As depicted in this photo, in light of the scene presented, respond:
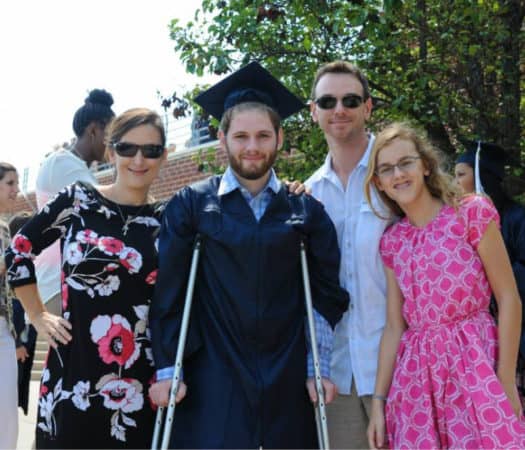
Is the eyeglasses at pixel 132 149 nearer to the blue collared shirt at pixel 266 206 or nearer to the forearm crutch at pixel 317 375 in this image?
the blue collared shirt at pixel 266 206

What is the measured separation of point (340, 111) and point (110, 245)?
4.95 feet

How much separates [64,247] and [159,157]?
686 mm

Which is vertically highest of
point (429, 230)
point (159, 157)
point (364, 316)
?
point (159, 157)

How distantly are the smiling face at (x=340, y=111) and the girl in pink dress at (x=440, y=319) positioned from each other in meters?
0.47

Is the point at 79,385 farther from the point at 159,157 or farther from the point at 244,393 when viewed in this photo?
the point at 159,157

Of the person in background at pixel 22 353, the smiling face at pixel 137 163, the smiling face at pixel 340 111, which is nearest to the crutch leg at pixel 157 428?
the smiling face at pixel 137 163

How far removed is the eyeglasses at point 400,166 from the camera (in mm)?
3672

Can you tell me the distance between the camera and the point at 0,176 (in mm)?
6109

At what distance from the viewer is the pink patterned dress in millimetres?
3301

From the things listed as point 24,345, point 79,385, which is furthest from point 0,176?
point 79,385

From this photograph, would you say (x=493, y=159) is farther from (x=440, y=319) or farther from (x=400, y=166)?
(x=440, y=319)

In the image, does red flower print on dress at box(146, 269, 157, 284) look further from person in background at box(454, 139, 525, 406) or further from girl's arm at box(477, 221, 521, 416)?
person in background at box(454, 139, 525, 406)

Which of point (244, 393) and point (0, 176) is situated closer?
point (244, 393)

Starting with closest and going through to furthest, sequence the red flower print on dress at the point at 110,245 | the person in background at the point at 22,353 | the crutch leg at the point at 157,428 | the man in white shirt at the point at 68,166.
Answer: the crutch leg at the point at 157,428 → the red flower print on dress at the point at 110,245 → the man in white shirt at the point at 68,166 → the person in background at the point at 22,353
